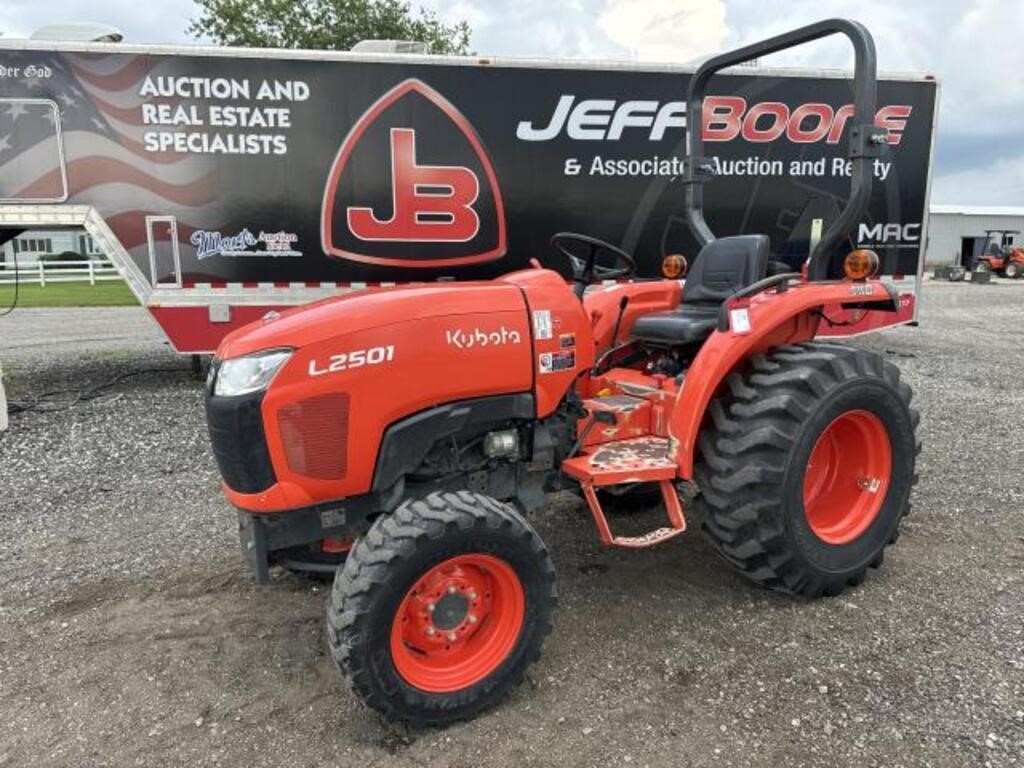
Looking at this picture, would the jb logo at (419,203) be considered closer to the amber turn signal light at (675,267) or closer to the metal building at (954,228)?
the amber turn signal light at (675,267)

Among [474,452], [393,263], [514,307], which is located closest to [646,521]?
[474,452]

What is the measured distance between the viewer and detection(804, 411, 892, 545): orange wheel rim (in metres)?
3.14

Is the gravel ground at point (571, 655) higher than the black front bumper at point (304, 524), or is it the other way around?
the black front bumper at point (304, 524)

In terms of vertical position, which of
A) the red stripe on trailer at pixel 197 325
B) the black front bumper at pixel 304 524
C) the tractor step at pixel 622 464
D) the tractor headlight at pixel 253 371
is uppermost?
the tractor headlight at pixel 253 371

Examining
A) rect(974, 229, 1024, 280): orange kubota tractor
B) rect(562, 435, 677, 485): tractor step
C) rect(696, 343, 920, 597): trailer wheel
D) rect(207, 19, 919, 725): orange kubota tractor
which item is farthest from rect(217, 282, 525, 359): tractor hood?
rect(974, 229, 1024, 280): orange kubota tractor

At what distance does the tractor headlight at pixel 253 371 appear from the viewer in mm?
2275

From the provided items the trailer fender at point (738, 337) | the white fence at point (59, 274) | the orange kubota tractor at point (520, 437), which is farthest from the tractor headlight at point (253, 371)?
the white fence at point (59, 274)

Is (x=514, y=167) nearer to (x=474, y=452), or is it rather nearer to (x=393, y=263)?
(x=393, y=263)

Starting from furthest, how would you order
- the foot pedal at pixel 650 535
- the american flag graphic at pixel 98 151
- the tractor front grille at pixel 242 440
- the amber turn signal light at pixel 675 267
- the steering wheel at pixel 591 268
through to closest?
the american flag graphic at pixel 98 151 → the amber turn signal light at pixel 675 267 → the steering wheel at pixel 591 268 → the foot pedal at pixel 650 535 → the tractor front grille at pixel 242 440

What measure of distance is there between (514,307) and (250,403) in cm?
92

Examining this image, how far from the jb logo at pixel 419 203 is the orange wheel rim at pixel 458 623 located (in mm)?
4721

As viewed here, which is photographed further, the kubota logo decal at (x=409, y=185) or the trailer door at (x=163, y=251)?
the kubota logo decal at (x=409, y=185)

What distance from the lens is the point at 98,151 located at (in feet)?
20.2

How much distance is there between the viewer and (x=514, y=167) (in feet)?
22.2
